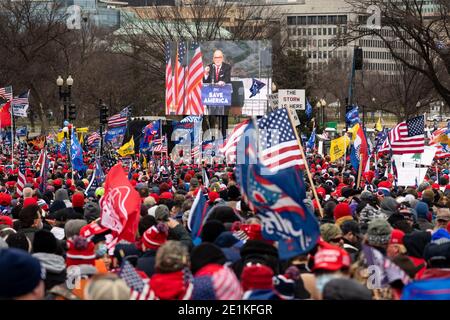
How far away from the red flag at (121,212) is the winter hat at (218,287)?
3377mm

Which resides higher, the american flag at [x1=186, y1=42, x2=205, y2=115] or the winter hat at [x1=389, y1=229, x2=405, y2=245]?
the american flag at [x1=186, y1=42, x2=205, y2=115]

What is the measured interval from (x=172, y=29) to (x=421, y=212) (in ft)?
215

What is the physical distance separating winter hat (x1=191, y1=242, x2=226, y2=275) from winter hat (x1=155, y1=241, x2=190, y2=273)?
71 centimetres

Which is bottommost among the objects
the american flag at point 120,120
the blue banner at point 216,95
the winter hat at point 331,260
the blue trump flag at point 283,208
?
the winter hat at point 331,260

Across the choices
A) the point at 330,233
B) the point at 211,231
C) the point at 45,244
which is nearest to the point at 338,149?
the point at 330,233

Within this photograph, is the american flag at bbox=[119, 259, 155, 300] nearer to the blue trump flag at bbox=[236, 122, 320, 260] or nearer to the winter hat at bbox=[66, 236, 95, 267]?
the blue trump flag at bbox=[236, 122, 320, 260]

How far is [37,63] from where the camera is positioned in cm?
6656

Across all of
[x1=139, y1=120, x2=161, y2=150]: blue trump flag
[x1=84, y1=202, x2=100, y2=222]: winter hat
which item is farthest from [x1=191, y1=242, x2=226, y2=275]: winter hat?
[x1=139, y1=120, x2=161, y2=150]: blue trump flag

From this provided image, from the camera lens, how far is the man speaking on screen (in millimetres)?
50938

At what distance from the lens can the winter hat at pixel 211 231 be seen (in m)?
10.5

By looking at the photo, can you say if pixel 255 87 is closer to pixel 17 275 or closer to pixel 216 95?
pixel 216 95

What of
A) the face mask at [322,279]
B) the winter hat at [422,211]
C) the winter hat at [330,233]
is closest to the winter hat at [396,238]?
the winter hat at [330,233]

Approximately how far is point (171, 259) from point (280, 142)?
25.9 ft

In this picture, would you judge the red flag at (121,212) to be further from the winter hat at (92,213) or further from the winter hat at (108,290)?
the winter hat at (108,290)
